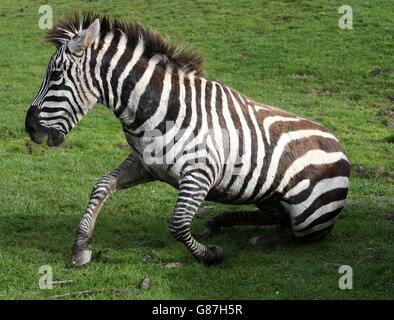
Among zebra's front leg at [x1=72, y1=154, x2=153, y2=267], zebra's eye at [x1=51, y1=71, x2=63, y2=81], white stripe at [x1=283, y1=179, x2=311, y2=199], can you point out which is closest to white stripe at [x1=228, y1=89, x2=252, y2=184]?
white stripe at [x1=283, y1=179, x2=311, y2=199]

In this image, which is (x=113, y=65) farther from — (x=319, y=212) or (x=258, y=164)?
(x=319, y=212)

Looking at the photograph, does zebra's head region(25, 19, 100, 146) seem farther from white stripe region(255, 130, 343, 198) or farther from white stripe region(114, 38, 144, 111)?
white stripe region(255, 130, 343, 198)

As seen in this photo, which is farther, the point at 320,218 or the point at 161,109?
the point at 320,218

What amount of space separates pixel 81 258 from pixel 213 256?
1.61 meters

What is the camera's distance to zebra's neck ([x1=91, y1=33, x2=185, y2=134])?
27.1 ft

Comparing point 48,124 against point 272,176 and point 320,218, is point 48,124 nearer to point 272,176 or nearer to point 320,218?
point 272,176

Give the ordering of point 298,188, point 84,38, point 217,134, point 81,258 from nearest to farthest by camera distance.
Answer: point 84,38 < point 81,258 < point 217,134 < point 298,188

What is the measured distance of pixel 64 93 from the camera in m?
8.17

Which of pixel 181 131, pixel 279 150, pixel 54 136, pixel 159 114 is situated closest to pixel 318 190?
pixel 279 150

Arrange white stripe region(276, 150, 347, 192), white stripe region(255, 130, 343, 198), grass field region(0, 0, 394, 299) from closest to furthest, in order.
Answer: grass field region(0, 0, 394, 299) < white stripe region(255, 130, 343, 198) < white stripe region(276, 150, 347, 192)

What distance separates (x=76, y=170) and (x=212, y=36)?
16.5m

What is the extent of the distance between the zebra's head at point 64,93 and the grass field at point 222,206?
1.67 meters

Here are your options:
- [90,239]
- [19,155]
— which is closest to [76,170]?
[19,155]
